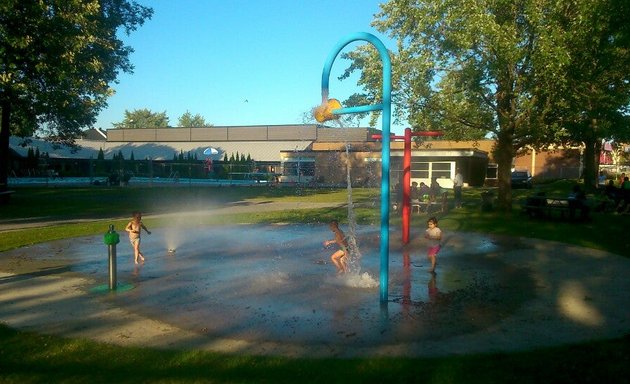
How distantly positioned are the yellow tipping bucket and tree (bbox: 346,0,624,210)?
398 inches

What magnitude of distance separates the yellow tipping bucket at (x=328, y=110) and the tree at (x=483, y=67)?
33.1 feet

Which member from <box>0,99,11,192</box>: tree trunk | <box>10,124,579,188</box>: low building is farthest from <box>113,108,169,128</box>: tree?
<box>0,99,11,192</box>: tree trunk

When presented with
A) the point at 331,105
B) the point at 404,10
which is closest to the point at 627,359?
the point at 331,105

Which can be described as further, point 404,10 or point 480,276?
point 404,10

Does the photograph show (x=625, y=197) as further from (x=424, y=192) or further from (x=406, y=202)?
(x=406, y=202)

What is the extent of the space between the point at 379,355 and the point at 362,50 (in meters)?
18.5

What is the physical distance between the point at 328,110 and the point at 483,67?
11552mm

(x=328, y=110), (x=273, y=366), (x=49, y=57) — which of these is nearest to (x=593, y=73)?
(x=328, y=110)

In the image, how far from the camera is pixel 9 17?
17.8m

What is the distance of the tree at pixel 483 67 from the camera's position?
17031 millimetres

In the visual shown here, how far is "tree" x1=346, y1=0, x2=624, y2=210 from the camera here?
17.0 metres

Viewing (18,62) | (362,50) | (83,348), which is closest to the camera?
(83,348)

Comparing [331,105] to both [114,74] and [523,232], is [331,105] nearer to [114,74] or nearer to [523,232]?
[523,232]

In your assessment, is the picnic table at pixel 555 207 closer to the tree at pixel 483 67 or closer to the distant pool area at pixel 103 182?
the tree at pixel 483 67
